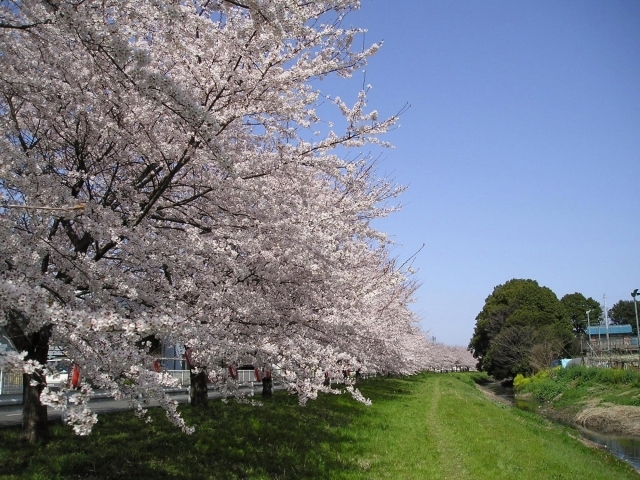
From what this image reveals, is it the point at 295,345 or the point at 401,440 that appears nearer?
the point at 295,345

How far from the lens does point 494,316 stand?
75.1m

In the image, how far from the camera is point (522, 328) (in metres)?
62.2

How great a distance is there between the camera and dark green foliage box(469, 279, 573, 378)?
2240 inches

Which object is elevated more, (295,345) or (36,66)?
(36,66)

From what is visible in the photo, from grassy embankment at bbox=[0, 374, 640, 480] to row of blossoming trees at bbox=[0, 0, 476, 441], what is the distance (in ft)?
3.72

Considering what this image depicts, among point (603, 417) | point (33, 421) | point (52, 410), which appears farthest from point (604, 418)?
point (33, 421)

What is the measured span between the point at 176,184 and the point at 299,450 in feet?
19.7

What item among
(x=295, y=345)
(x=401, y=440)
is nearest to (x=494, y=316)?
(x=401, y=440)

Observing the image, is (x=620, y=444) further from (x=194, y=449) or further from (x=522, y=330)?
(x=522, y=330)

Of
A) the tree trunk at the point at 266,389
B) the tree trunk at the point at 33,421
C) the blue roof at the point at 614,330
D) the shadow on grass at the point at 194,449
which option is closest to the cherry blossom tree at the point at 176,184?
the tree trunk at the point at 33,421

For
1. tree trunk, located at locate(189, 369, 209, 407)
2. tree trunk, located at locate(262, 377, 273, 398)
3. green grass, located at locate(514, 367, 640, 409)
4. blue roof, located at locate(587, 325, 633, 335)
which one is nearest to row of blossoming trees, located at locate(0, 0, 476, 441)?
tree trunk, located at locate(189, 369, 209, 407)

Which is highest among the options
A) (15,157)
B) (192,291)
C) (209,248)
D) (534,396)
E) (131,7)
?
(131,7)

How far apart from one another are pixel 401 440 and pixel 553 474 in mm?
3531

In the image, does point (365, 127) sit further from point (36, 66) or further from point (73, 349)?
point (73, 349)
